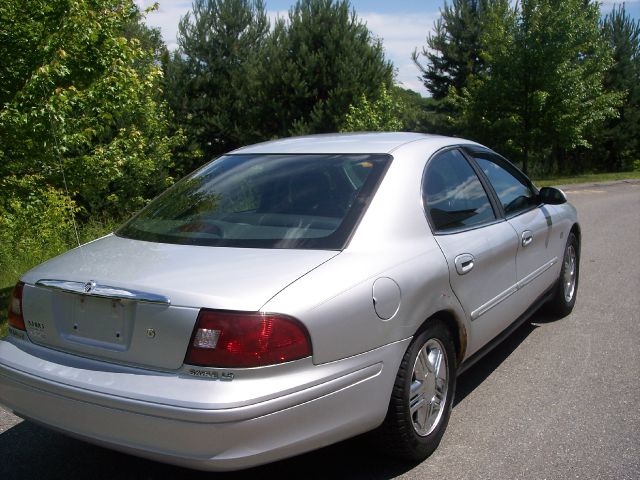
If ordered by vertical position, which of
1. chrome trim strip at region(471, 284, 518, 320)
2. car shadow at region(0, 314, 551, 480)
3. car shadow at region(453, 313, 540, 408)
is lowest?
car shadow at region(453, 313, 540, 408)

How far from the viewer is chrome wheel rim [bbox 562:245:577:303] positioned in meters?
5.71

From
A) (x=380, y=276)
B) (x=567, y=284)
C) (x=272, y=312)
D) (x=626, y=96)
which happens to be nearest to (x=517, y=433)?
(x=380, y=276)

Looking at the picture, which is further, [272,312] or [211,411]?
[272,312]

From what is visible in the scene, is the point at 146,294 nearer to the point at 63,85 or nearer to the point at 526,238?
the point at 526,238

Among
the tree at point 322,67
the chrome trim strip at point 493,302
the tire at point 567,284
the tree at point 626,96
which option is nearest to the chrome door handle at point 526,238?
the chrome trim strip at point 493,302

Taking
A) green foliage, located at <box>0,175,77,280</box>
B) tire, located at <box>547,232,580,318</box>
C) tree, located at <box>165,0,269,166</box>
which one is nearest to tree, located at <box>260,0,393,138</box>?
tree, located at <box>165,0,269,166</box>

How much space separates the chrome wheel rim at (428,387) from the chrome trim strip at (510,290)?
0.41m

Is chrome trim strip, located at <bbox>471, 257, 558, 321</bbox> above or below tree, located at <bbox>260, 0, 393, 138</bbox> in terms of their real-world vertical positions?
below

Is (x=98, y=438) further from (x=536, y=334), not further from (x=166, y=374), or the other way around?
(x=536, y=334)

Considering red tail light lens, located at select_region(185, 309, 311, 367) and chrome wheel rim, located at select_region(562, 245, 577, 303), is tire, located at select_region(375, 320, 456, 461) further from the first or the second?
chrome wheel rim, located at select_region(562, 245, 577, 303)

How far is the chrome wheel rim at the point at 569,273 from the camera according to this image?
5.71 m

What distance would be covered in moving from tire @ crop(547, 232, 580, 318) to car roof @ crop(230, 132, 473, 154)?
1.79 meters

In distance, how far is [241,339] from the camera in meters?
2.53

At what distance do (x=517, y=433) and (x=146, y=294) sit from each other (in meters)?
2.10
